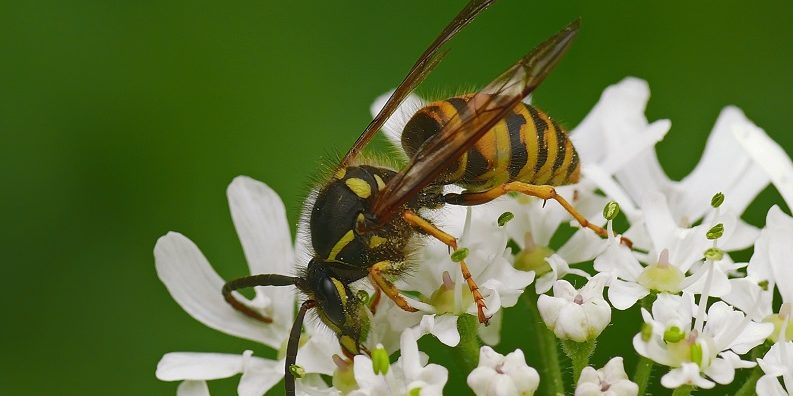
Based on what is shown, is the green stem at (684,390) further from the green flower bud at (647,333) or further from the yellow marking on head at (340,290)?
the yellow marking on head at (340,290)

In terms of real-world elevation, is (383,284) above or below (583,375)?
above

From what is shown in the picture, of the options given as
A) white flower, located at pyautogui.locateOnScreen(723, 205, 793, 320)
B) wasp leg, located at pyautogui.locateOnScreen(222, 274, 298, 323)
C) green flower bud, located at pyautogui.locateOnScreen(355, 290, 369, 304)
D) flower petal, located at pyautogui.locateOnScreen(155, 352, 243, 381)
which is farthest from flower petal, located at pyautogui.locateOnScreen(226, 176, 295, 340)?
white flower, located at pyautogui.locateOnScreen(723, 205, 793, 320)

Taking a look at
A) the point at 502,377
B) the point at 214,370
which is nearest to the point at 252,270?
the point at 214,370

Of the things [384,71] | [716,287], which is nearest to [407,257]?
[716,287]

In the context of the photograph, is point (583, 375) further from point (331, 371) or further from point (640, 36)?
point (640, 36)

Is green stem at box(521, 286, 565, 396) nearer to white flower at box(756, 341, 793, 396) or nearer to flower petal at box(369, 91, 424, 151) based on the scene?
white flower at box(756, 341, 793, 396)

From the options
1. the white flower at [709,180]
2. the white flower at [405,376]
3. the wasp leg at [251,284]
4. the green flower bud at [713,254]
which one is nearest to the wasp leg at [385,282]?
the white flower at [405,376]

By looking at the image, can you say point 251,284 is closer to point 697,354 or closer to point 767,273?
point 697,354
